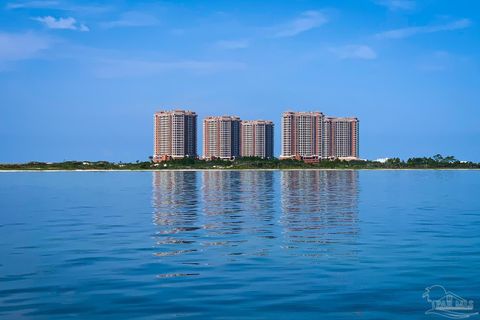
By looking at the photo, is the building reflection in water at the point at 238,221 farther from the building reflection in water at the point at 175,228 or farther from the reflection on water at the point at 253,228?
the building reflection in water at the point at 175,228

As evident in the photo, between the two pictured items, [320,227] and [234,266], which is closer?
[234,266]

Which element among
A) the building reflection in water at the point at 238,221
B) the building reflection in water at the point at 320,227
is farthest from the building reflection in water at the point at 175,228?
the building reflection in water at the point at 320,227

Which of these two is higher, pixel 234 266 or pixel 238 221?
pixel 238 221

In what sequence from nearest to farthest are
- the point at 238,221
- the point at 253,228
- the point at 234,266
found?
the point at 234,266 < the point at 253,228 < the point at 238,221

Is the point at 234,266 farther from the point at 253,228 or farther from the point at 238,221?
the point at 238,221

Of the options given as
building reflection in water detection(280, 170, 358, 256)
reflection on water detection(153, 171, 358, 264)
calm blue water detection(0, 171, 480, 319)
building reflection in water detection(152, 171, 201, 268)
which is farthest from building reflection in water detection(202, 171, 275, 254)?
building reflection in water detection(280, 170, 358, 256)

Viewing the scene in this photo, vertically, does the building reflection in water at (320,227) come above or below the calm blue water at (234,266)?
above

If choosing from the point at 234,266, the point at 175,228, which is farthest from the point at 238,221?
the point at 234,266

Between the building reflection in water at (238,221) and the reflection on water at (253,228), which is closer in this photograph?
the reflection on water at (253,228)

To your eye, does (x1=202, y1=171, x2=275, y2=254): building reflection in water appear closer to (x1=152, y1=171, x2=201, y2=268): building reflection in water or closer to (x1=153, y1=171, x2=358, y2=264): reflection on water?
(x1=153, y1=171, x2=358, y2=264): reflection on water

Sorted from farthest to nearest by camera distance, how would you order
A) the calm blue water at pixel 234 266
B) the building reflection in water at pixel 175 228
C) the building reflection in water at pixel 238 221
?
the building reflection in water at pixel 238 221 → the building reflection in water at pixel 175 228 → the calm blue water at pixel 234 266

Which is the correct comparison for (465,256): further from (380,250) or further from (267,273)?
(267,273)

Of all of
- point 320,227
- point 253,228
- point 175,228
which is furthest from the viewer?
point 175,228

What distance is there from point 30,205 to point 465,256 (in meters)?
36.0
